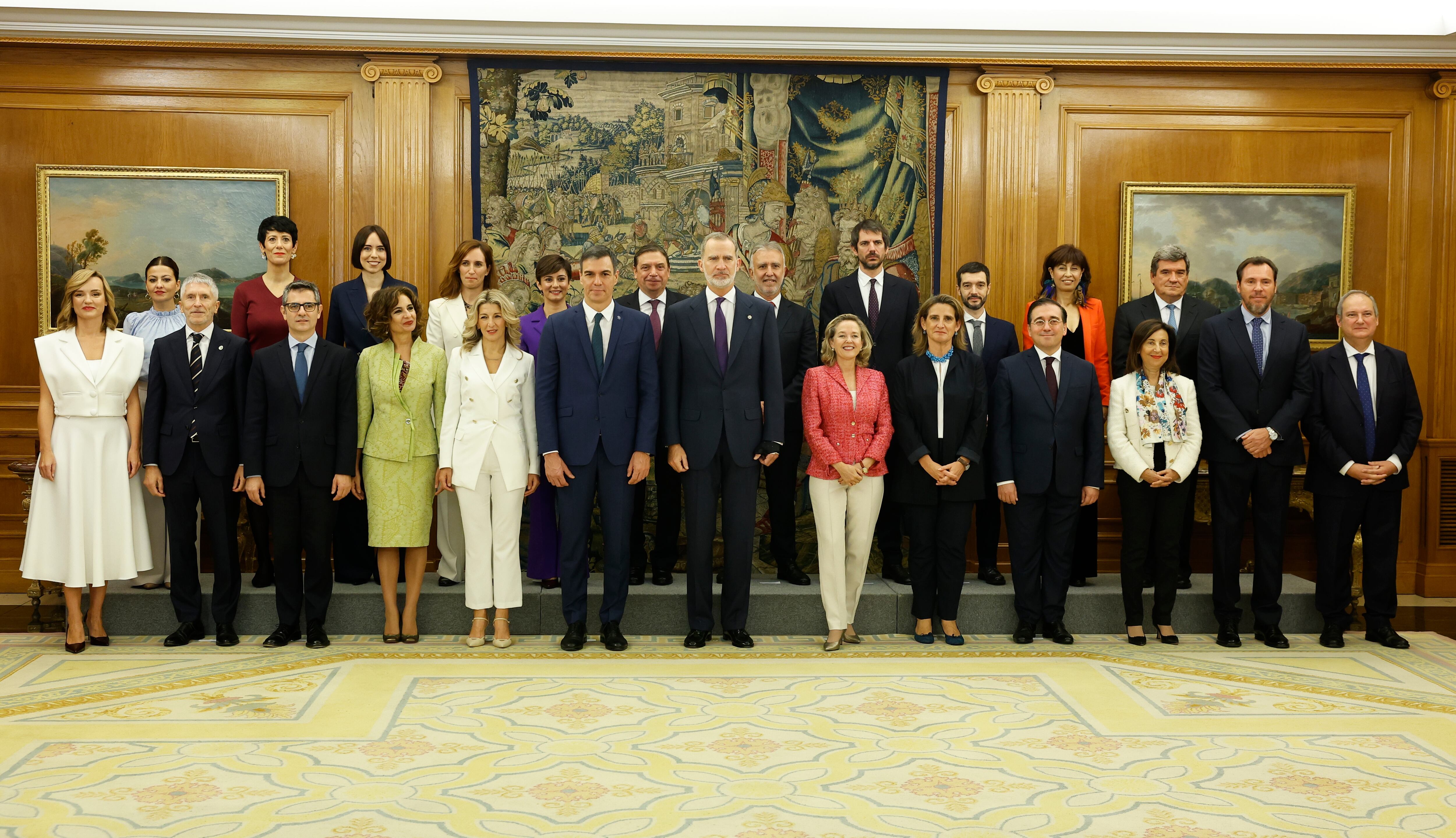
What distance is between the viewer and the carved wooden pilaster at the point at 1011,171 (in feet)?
22.2

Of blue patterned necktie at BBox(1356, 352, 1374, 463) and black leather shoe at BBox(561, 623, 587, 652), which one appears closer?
black leather shoe at BBox(561, 623, 587, 652)

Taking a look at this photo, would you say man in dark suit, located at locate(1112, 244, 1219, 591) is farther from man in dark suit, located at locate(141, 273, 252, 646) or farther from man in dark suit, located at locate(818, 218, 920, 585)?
man in dark suit, located at locate(141, 273, 252, 646)

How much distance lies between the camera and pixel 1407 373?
550cm

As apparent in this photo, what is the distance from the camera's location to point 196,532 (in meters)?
5.43

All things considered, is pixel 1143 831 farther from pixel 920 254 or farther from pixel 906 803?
pixel 920 254

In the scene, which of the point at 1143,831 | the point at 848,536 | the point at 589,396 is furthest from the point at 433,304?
the point at 1143,831

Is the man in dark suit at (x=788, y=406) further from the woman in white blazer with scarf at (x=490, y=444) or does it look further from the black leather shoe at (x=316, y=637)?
the black leather shoe at (x=316, y=637)

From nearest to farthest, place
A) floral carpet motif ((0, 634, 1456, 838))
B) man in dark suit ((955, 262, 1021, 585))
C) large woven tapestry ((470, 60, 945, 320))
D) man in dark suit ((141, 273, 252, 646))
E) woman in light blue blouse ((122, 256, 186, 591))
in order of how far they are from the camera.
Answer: floral carpet motif ((0, 634, 1456, 838)) → man in dark suit ((141, 273, 252, 646)) → woman in light blue blouse ((122, 256, 186, 591)) → man in dark suit ((955, 262, 1021, 585)) → large woven tapestry ((470, 60, 945, 320))

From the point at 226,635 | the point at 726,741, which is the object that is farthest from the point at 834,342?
the point at 226,635

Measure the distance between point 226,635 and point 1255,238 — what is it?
6.37 meters

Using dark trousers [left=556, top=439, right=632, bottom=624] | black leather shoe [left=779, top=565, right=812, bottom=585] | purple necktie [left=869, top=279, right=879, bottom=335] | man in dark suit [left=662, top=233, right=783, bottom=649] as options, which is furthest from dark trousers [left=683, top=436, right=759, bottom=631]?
purple necktie [left=869, top=279, right=879, bottom=335]

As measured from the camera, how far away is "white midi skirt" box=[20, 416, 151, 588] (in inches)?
206

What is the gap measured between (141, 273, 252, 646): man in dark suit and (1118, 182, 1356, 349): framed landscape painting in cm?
518

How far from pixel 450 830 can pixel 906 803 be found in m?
1.38
